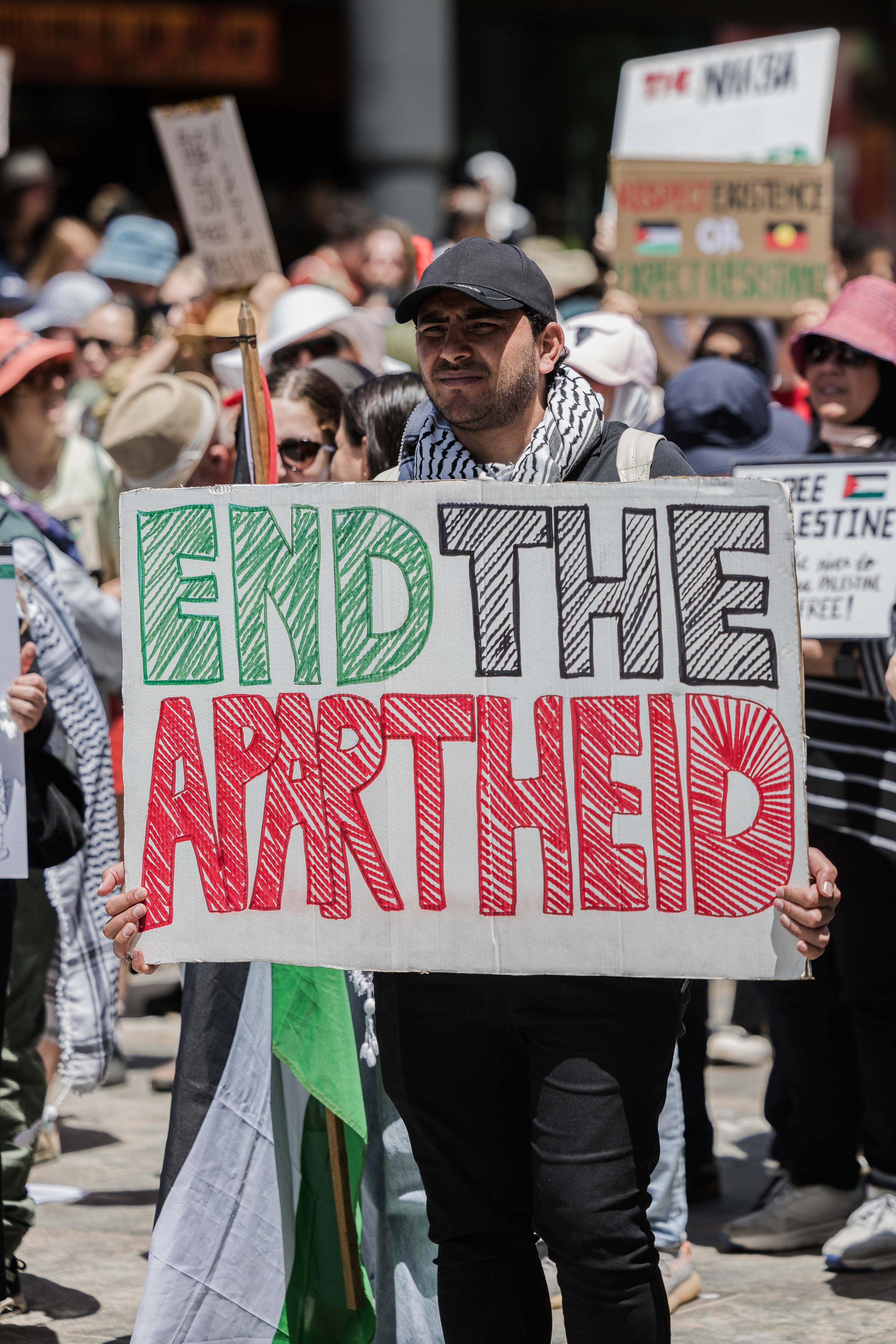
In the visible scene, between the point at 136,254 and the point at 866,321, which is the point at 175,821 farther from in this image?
the point at 136,254

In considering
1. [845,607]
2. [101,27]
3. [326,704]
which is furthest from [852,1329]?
[101,27]

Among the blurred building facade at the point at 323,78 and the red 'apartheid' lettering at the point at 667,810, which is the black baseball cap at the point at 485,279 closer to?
the red 'apartheid' lettering at the point at 667,810

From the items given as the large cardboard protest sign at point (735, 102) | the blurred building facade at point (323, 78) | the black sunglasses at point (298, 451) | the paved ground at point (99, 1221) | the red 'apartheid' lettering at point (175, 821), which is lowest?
the paved ground at point (99, 1221)

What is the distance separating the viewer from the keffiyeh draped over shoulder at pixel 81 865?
4117mm

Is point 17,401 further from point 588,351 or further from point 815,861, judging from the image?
point 815,861

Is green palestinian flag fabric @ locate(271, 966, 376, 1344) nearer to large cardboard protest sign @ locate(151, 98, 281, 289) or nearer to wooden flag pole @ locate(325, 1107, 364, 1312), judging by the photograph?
wooden flag pole @ locate(325, 1107, 364, 1312)

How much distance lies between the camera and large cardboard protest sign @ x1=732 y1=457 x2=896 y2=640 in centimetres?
433

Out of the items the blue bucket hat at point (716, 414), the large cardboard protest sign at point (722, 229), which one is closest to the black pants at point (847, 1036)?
the blue bucket hat at point (716, 414)

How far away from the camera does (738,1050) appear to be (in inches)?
235

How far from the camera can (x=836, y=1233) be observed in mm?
4387

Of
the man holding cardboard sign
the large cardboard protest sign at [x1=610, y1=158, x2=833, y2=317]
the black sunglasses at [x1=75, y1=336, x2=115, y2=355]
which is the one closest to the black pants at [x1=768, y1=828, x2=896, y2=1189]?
the man holding cardboard sign

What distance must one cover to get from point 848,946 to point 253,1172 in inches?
59.8

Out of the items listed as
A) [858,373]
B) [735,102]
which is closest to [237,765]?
[858,373]

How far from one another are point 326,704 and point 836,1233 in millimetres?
2177
